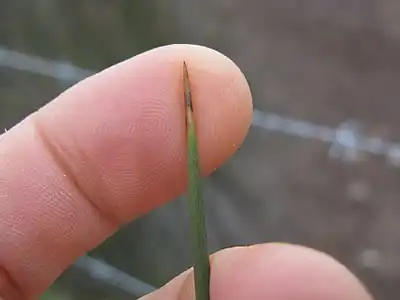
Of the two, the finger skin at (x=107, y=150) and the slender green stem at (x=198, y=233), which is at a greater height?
the finger skin at (x=107, y=150)

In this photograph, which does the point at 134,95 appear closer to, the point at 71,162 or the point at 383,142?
the point at 71,162

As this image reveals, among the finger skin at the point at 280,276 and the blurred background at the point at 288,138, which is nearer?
the finger skin at the point at 280,276

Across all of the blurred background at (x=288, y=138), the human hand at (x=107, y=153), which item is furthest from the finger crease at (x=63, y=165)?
the blurred background at (x=288, y=138)

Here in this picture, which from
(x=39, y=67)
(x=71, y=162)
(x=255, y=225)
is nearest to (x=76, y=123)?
(x=71, y=162)

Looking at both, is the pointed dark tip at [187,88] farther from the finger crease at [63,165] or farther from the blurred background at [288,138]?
the blurred background at [288,138]

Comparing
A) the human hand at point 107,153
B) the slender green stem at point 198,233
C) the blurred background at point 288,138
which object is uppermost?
the blurred background at point 288,138

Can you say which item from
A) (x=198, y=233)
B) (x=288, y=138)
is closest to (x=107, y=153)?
(x=198, y=233)

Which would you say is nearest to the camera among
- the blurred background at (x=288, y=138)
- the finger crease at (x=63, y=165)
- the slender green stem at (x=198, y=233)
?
the slender green stem at (x=198, y=233)

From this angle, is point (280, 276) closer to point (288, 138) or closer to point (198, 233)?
point (198, 233)
